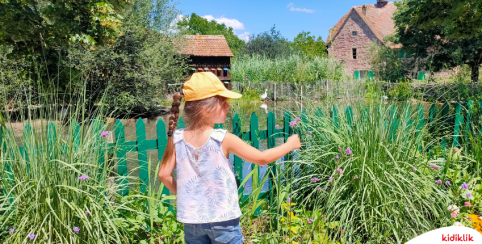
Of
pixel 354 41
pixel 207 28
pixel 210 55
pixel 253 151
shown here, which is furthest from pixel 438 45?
pixel 207 28

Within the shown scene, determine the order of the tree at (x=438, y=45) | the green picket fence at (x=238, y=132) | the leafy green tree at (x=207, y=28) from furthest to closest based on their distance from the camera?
1. the leafy green tree at (x=207, y=28)
2. the tree at (x=438, y=45)
3. the green picket fence at (x=238, y=132)

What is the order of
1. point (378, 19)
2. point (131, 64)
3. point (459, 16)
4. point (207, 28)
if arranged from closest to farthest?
1. point (459, 16)
2. point (131, 64)
3. point (378, 19)
4. point (207, 28)

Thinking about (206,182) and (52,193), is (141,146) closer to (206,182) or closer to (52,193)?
(52,193)

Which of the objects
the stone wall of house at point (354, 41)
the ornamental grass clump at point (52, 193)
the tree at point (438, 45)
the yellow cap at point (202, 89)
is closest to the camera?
the yellow cap at point (202, 89)

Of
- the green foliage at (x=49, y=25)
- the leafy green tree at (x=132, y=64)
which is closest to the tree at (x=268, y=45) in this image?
the leafy green tree at (x=132, y=64)

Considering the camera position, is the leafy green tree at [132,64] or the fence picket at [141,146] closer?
the fence picket at [141,146]

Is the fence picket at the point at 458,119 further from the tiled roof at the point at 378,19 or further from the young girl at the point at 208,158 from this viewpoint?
the tiled roof at the point at 378,19

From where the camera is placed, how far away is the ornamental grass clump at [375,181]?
6.85ft

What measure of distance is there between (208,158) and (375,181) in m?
1.12

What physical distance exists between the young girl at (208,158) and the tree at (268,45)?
30682 mm

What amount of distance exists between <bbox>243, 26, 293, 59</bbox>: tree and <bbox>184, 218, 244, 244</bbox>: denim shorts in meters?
30.8

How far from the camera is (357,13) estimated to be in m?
31.5

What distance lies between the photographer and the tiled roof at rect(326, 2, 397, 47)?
30.7 m

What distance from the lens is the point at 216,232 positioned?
1.60 meters
